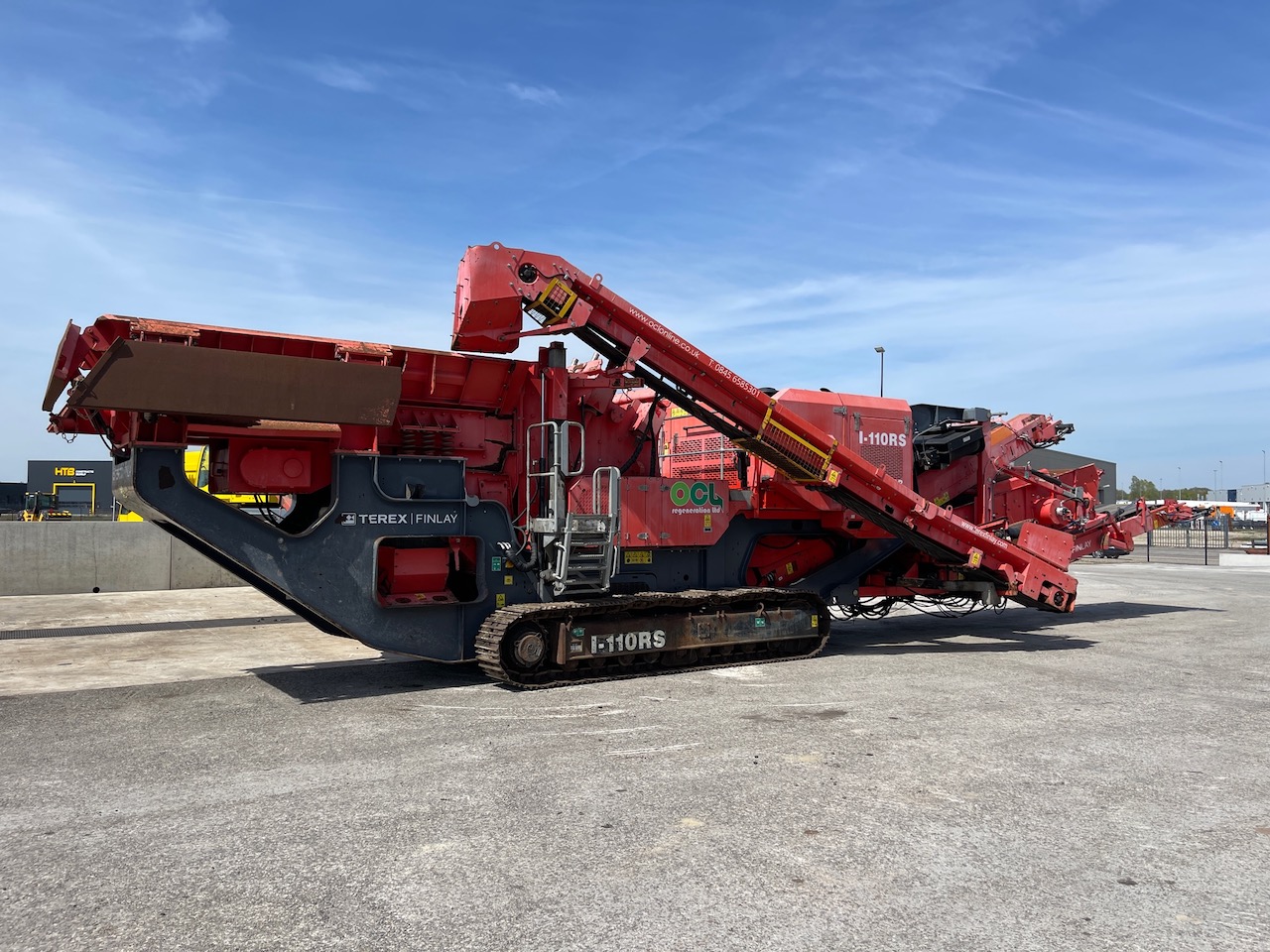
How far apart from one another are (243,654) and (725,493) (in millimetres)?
6159

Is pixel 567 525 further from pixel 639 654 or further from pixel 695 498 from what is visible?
pixel 695 498

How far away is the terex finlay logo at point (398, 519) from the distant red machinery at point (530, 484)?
0.8 inches

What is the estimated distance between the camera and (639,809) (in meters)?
5.38

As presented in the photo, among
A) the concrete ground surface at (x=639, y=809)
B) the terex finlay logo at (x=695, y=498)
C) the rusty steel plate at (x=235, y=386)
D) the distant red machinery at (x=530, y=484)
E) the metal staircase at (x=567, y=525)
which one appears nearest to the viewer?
the concrete ground surface at (x=639, y=809)

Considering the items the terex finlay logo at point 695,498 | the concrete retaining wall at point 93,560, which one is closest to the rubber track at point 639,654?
the terex finlay logo at point 695,498

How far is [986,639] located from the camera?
12891 mm

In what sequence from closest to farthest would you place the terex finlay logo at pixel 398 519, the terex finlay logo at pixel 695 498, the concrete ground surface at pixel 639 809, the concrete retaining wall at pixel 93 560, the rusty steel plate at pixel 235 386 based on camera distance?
the concrete ground surface at pixel 639 809, the rusty steel plate at pixel 235 386, the terex finlay logo at pixel 398 519, the terex finlay logo at pixel 695 498, the concrete retaining wall at pixel 93 560

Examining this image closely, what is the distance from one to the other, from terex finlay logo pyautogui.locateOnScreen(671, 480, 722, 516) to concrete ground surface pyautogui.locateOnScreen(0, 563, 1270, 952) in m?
1.97

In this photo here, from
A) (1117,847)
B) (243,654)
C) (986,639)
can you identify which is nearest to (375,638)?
(243,654)

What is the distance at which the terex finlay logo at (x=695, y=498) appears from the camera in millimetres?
10719

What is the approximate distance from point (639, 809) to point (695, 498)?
5.79 m

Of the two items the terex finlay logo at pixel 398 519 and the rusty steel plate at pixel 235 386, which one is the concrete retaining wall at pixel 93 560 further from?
the rusty steel plate at pixel 235 386

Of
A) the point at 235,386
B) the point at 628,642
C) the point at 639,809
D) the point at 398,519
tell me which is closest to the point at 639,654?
the point at 628,642

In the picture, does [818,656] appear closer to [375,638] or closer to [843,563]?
[843,563]
